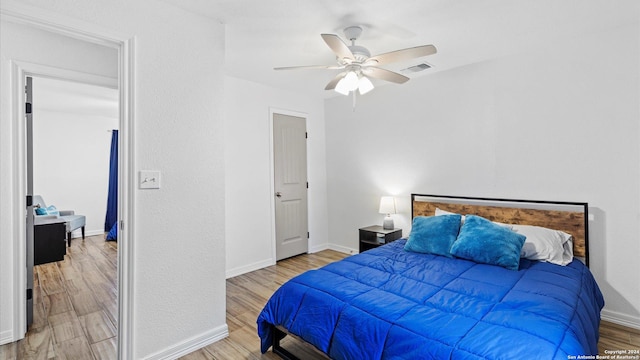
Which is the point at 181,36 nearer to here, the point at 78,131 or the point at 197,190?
the point at 197,190

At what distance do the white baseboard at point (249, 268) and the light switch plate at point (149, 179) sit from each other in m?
1.95

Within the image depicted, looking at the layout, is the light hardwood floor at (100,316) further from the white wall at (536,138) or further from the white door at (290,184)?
the white wall at (536,138)

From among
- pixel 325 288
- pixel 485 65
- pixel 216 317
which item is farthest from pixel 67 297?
pixel 485 65

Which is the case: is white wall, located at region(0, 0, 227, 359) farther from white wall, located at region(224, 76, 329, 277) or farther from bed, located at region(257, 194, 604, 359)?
white wall, located at region(224, 76, 329, 277)

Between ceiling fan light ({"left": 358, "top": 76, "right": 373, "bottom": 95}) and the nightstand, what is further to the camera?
the nightstand

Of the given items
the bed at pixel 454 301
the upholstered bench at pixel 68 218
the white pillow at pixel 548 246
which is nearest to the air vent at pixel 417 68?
the bed at pixel 454 301

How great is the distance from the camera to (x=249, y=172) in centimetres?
392

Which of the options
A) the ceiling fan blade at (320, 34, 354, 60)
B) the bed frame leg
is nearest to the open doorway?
the bed frame leg

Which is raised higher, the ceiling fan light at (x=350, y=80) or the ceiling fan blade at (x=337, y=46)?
the ceiling fan blade at (x=337, y=46)

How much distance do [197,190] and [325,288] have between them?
115 centimetres

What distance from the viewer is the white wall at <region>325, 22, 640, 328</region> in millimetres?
2477

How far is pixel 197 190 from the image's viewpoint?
222 cm

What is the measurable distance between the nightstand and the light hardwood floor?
2.22ft

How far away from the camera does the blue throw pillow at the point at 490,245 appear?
236 cm
